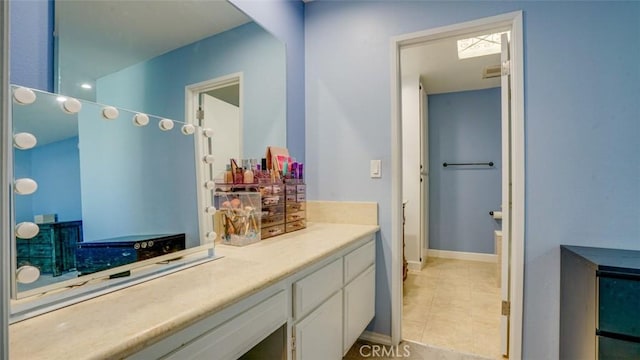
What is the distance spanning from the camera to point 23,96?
69 centimetres

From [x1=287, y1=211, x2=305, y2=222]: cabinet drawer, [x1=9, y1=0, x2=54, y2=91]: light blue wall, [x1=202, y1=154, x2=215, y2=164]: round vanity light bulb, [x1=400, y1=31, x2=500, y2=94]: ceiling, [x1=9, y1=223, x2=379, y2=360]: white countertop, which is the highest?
[x1=400, y1=31, x2=500, y2=94]: ceiling

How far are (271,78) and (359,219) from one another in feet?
3.47

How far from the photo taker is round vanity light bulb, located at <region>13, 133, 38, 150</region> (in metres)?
0.68

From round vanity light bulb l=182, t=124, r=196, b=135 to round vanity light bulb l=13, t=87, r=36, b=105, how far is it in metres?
0.51

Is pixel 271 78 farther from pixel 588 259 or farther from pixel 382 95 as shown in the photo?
pixel 588 259

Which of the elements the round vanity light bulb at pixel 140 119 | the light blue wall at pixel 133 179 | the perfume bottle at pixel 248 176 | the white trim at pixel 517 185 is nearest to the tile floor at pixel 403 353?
the white trim at pixel 517 185

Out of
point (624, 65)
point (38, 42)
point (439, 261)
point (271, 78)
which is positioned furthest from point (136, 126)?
point (439, 261)

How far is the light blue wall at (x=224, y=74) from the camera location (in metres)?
1.15

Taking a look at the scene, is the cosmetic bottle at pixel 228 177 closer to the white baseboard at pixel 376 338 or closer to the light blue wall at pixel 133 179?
the light blue wall at pixel 133 179

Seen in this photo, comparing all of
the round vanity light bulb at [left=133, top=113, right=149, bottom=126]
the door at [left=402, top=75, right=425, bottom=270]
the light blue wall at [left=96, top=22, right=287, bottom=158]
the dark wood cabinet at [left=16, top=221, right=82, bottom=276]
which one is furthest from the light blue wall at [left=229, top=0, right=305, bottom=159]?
the door at [left=402, top=75, right=425, bottom=270]

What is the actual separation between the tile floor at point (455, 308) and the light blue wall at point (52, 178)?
2.03 meters

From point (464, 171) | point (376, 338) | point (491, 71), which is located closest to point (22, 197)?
point (376, 338)

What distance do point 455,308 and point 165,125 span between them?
8.27ft

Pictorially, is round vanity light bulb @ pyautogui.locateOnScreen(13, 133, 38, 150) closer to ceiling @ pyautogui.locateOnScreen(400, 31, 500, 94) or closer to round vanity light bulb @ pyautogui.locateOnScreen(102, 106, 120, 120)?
round vanity light bulb @ pyautogui.locateOnScreen(102, 106, 120, 120)
